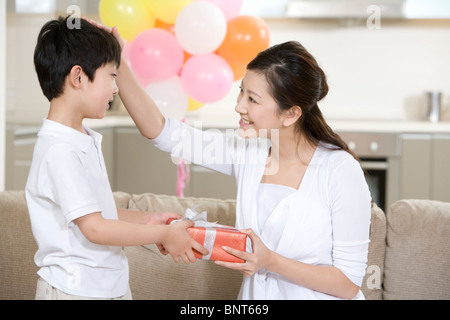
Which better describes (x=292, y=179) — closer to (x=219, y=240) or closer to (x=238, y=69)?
(x=219, y=240)

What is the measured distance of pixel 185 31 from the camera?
2.68 m

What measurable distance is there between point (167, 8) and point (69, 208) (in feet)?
5.57

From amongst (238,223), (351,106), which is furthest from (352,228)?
(351,106)

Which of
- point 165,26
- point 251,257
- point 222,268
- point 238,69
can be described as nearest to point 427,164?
point 238,69

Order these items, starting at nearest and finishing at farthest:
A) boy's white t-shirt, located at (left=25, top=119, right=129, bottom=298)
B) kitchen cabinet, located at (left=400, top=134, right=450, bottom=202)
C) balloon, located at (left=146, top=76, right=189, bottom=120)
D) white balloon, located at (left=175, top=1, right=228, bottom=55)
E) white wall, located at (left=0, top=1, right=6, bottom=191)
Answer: boy's white t-shirt, located at (left=25, top=119, right=129, bottom=298) < white balloon, located at (left=175, top=1, right=228, bottom=55) < balloon, located at (left=146, top=76, right=189, bottom=120) < white wall, located at (left=0, top=1, right=6, bottom=191) < kitchen cabinet, located at (left=400, top=134, right=450, bottom=202)

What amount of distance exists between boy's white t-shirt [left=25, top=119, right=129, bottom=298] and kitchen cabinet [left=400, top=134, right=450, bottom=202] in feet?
9.03

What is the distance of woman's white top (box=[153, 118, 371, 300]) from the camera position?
1.47m

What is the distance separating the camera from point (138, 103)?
5.16ft

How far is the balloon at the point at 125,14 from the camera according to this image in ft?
8.78

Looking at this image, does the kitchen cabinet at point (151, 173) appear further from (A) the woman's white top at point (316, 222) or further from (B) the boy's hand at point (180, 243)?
(B) the boy's hand at point (180, 243)

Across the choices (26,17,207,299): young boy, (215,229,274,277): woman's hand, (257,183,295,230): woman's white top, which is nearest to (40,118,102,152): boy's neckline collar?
(26,17,207,299): young boy

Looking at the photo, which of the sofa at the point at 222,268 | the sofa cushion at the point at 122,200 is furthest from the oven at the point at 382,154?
the sofa cushion at the point at 122,200

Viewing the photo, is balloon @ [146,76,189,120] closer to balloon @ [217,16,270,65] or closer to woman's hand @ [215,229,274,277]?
balloon @ [217,16,270,65]

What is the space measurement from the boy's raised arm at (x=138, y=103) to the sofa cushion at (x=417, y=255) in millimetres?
761
